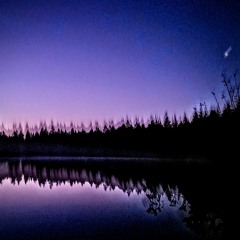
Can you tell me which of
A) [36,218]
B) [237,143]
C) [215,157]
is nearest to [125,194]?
[36,218]

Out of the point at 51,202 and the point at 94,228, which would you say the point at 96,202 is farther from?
the point at 94,228

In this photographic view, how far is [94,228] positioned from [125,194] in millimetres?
7653

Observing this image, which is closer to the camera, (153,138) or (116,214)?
(116,214)

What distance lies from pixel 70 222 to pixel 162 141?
66.6 meters

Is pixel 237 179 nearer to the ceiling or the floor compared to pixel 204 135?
nearer to the floor

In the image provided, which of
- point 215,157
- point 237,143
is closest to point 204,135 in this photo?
point 215,157

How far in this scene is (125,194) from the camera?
16.7 meters

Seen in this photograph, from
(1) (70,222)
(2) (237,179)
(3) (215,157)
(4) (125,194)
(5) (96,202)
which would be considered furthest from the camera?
(3) (215,157)

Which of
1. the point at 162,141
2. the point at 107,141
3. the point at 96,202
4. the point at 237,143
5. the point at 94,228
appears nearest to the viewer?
the point at 94,228

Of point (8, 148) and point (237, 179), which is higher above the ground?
point (8, 148)

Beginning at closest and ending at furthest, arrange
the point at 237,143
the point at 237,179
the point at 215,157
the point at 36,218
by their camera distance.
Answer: the point at 36,218
the point at 237,179
the point at 237,143
the point at 215,157

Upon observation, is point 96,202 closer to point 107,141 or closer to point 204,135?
point 204,135

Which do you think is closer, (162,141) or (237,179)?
(237,179)

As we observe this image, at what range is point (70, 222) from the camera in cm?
1001
